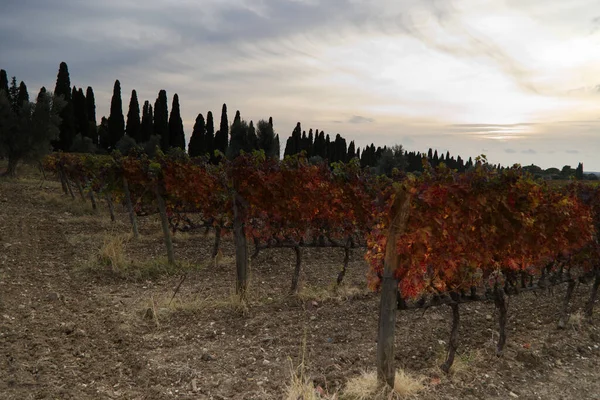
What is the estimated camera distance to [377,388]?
4.29 m

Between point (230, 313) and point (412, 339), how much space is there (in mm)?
2724

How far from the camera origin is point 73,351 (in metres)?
5.28

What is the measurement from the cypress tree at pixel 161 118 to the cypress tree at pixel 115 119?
304 cm

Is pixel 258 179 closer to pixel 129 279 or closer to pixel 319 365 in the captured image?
pixel 129 279

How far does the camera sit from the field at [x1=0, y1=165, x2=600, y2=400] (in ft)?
15.1

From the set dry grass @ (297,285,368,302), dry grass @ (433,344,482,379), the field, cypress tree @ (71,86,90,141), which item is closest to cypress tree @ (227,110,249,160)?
cypress tree @ (71,86,90,141)

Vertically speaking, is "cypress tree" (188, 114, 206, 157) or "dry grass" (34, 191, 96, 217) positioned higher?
"cypress tree" (188, 114, 206, 157)

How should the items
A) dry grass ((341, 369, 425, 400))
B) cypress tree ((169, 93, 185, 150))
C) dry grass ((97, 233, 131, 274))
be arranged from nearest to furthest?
dry grass ((341, 369, 425, 400))
dry grass ((97, 233, 131, 274))
cypress tree ((169, 93, 185, 150))

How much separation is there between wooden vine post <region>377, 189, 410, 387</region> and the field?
1.07 feet

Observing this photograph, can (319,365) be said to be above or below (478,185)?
below

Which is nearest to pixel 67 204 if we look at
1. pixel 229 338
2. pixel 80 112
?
pixel 229 338

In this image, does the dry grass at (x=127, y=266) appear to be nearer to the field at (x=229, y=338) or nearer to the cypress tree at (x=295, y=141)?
the field at (x=229, y=338)

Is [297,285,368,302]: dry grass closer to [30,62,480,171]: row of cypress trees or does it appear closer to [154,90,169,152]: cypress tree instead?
[30,62,480,171]: row of cypress trees

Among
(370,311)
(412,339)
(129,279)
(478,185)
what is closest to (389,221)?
(478,185)
